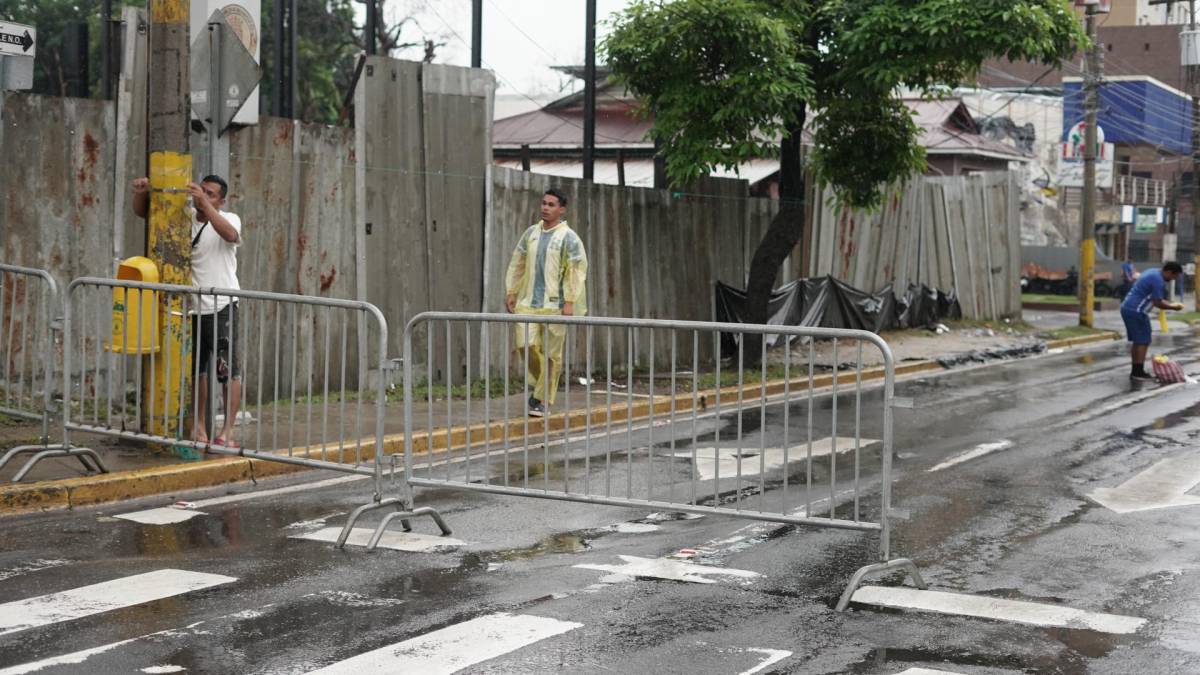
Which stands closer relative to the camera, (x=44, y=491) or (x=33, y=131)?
(x=44, y=491)

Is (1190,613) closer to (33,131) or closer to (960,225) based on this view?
(33,131)

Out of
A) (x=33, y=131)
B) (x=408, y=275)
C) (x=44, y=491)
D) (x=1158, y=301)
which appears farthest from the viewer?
(x=1158, y=301)

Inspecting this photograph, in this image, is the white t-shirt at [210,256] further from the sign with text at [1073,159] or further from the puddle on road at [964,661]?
the sign with text at [1073,159]

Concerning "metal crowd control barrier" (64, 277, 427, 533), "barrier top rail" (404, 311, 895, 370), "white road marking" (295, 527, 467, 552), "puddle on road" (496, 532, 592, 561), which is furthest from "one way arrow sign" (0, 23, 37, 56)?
"puddle on road" (496, 532, 592, 561)

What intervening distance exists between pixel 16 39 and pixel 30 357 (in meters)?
2.25

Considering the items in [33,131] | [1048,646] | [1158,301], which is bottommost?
[1048,646]

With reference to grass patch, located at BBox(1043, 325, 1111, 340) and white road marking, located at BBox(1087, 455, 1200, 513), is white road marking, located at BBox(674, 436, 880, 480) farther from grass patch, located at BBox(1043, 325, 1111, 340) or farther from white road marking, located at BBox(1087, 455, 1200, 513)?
grass patch, located at BBox(1043, 325, 1111, 340)

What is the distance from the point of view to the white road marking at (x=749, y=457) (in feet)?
26.8

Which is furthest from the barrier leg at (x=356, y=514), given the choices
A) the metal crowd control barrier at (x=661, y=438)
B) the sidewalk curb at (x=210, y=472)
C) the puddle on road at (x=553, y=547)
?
the puddle on road at (x=553, y=547)

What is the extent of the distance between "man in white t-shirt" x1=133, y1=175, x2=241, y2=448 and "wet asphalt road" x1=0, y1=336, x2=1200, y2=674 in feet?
2.07

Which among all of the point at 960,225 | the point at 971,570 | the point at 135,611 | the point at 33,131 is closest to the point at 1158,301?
the point at 960,225

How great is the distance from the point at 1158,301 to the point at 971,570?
12126mm

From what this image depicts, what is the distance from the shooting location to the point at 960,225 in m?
26.3

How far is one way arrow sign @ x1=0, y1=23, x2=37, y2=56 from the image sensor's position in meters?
10.4
